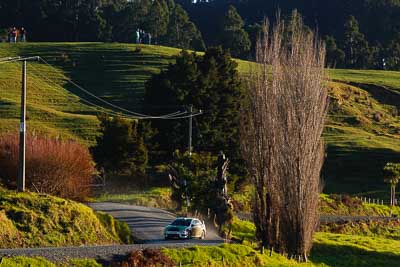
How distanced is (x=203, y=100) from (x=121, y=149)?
9.25 m

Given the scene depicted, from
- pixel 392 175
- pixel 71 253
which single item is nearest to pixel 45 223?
pixel 71 253

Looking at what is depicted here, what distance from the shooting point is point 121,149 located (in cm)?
6606

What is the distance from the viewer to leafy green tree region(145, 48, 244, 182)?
70188 millimetres

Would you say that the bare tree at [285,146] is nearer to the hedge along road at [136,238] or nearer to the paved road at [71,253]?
the hedge along road at [136,238]

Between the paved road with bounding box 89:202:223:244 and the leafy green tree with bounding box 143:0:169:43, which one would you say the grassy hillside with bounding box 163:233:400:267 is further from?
the leafy green tree with bounding box 143:0:169:43

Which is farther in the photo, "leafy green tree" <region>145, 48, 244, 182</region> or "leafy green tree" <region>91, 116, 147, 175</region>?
"leafy green tree" <region>145, 48, 244, 182</region>

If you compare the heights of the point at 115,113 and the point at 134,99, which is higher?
the point at 134,99

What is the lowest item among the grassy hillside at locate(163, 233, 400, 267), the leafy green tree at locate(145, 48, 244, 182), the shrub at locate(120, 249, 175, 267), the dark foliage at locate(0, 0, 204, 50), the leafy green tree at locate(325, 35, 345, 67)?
the grassy hillside at locate(163, 233, 400, 267)

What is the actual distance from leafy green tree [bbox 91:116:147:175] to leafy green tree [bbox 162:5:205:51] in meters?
92.8

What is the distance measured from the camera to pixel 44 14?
504ft

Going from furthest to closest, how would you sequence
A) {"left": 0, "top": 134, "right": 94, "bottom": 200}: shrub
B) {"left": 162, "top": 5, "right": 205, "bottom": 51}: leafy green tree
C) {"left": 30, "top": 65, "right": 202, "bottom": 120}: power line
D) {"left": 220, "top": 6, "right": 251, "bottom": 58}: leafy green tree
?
{"left": 162, "top": 5, "right": 205, "bottom": 51}: leafy green tree < {"left": 220, "top": 6, "right": 251, "bottom": 58}: leafy green tree < {"left": 30, "top": 65, "right": 202, "bottom": 120}: power line < {"left": 0, "top": 134, "right": 94, "bottom": 200}: shrub

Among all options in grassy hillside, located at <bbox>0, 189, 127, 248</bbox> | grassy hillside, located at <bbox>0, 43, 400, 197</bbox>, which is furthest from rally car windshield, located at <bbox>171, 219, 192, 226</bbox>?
grassy hillside, located at <bbox>0, 43, 400, 197</bbox>

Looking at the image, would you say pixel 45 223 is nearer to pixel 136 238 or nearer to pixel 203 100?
pixel 136 238

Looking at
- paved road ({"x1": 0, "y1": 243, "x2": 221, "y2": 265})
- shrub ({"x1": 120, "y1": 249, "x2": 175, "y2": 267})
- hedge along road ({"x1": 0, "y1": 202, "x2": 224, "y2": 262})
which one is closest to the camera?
paved road ({"x1": 0, "y1": 243, "x2": 221, "y2": 265})
